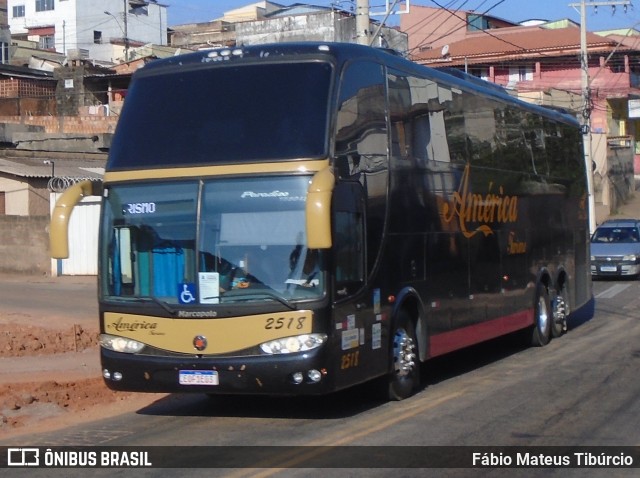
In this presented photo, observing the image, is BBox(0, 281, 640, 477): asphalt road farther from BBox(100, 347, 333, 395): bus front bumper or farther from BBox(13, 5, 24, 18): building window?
BBox(13, 5, 24, 18): building window

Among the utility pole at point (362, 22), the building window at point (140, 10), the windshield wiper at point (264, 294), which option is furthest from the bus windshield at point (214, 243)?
the building window at point (140, 10)

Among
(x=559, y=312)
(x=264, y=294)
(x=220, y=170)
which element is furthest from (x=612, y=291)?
(x=220, y=170)

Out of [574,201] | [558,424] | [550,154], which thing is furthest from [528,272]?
[558,424]

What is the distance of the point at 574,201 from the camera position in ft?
67.7

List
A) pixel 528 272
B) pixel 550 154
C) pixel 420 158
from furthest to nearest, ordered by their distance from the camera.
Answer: pixel 550 154
pixel 528 272
pixel 420 158

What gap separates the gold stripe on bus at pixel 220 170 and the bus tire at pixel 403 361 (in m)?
2.52

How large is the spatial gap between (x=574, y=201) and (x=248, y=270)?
12.1 m

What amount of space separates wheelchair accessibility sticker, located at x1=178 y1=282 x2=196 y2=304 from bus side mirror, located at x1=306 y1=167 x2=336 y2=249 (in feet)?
5.47

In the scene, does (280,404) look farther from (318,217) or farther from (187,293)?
(318,217)

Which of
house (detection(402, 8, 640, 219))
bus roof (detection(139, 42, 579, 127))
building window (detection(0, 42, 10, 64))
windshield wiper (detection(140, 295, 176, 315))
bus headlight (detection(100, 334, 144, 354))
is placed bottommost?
bus headlight (detection(100, 334, 144, 354))

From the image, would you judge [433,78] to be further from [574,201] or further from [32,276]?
[32,276]

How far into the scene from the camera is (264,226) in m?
9.98

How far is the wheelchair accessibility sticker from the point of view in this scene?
10.2 metres

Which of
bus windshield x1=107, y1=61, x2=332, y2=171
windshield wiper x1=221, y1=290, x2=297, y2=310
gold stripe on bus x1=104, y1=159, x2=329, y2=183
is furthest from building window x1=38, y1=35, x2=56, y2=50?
windshield wiper x1=221, y1=290, x2=297, y2=310
